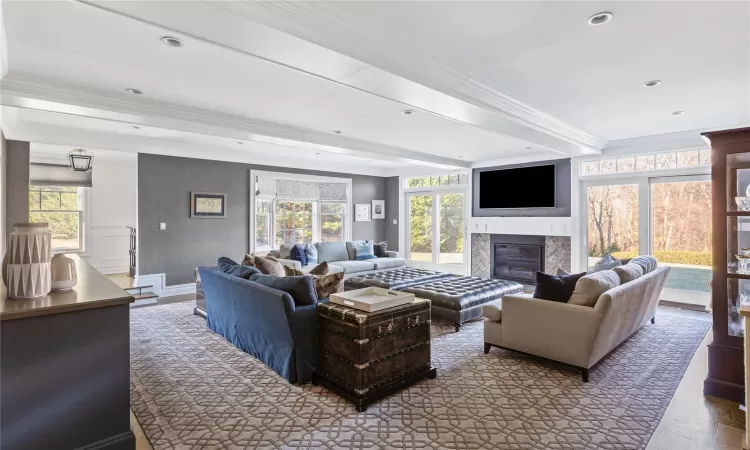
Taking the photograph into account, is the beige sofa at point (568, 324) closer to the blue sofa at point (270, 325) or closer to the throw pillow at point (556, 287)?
the throw pillow at point (556, 287)

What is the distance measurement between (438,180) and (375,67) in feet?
21.1

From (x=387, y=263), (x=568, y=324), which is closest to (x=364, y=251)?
(x=387, y=263)

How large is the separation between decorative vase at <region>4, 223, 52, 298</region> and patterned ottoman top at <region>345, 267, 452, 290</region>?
366 centimetres

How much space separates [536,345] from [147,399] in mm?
3178

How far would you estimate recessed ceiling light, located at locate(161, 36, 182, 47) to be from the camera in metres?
2.64

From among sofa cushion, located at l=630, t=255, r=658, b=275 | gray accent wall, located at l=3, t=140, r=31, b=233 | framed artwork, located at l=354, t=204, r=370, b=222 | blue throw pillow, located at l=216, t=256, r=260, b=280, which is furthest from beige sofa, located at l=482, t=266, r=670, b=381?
gray accent wall, located at l=3, t=140, r=31, b=233

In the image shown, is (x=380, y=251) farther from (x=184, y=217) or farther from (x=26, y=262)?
(x=26, y=262)

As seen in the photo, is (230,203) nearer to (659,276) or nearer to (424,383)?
(424,383)

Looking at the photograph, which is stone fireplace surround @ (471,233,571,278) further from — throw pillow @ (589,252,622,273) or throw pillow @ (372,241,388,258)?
throw pillow @ (589,252,622,273)

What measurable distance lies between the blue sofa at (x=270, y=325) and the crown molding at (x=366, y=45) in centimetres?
187

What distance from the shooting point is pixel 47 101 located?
356 cm

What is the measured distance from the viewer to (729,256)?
2850mm

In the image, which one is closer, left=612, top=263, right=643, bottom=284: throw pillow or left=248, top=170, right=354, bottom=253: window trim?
left=612, top=263, right=643, bottom=284: throw pillow

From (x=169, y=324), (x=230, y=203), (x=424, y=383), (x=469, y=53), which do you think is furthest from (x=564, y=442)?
(x=230, y=203)
